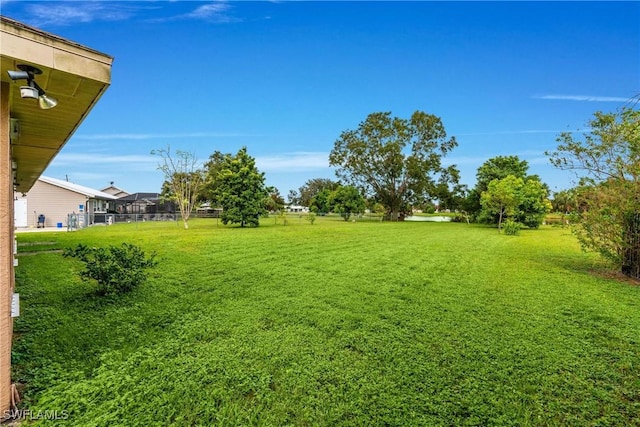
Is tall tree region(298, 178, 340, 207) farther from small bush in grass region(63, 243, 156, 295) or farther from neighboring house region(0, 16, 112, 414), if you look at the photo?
neighboring house region(0, 16, 112, 414)

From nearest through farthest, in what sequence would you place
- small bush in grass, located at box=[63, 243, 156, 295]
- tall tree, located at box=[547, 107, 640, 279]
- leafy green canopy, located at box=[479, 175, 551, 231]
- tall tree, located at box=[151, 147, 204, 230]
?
small bush in grass, located at box=[63, 243, 156, 295], tall tree, located at box=[547, 107, 640, 279], tall tree, located at box=[151, 147, 204, 230], leafy green canopy, located at box=[479, 175, 551, 231]

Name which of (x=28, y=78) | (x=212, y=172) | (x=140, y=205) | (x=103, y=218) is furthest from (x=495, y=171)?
(x=140, y=205)

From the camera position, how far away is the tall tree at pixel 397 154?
36.9 m

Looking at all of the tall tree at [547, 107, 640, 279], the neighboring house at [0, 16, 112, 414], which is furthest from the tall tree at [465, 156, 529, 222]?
the neighboring house at [0, 16, 112, 414]

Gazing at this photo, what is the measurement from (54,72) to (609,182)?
388 inches

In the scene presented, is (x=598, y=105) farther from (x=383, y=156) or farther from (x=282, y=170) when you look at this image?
(x=282, y=170)

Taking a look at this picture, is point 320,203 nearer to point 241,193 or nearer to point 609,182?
point 241,193

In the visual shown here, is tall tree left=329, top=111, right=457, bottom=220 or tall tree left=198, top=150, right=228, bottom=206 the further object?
tall tree left=198, top=150, right=228, bottom=206

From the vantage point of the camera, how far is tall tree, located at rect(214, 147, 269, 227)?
23172mm

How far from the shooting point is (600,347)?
3.64 meters

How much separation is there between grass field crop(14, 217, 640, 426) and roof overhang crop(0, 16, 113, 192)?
7.92 ft

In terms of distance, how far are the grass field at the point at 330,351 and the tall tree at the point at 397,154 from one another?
3111 cm

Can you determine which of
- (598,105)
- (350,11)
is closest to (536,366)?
(598,105)

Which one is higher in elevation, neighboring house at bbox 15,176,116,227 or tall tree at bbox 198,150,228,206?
tall tree at bbox 198,150,228,206
